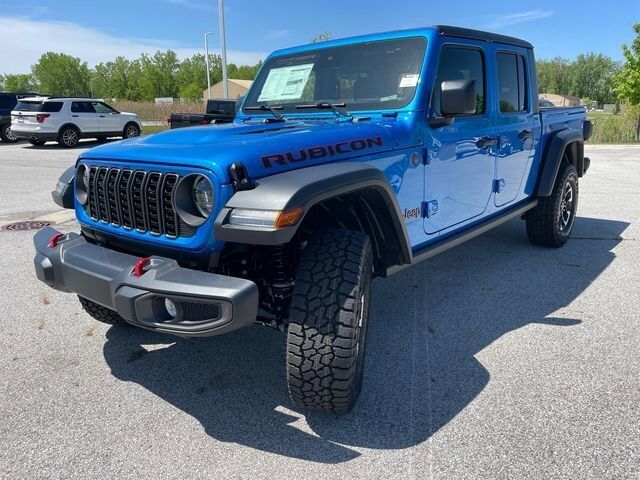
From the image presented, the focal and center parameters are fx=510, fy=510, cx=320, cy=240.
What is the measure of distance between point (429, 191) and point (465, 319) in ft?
3.20

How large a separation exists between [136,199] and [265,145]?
0.68 m

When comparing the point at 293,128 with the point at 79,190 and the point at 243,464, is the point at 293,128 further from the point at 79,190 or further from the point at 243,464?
the point at 243,464

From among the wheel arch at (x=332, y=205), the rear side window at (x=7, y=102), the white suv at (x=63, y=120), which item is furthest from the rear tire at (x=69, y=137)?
the wheel arch at (x=332, y=205)

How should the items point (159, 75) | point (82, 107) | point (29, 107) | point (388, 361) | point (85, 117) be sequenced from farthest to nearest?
point (159, 75) → point (85, 117) → point (82, 107) → point (29, 107) → point (388, 361)

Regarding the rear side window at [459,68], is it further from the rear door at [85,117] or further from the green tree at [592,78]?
the green tree at [592,78]

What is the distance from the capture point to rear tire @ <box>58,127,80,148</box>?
17.4 metres

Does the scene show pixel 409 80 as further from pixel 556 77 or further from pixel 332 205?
pixel 556 77

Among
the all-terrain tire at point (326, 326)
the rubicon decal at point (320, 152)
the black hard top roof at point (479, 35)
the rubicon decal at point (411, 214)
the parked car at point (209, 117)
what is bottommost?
the all-terrain tire at point (326, 326)

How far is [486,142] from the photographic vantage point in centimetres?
374

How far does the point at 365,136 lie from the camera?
276cm

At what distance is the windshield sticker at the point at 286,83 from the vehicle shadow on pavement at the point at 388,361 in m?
1.68

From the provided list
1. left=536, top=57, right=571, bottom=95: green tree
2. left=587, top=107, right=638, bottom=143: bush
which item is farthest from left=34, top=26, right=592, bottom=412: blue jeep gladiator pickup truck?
left=536, top=57, right=571, bottom=95: green tree

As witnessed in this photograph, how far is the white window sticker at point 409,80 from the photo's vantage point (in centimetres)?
317

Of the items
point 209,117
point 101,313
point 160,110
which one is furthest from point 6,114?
point 101,313
